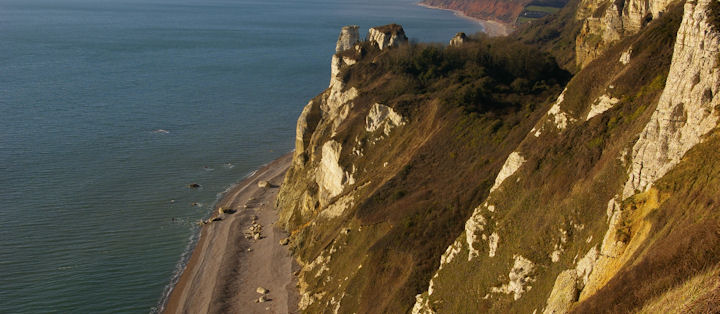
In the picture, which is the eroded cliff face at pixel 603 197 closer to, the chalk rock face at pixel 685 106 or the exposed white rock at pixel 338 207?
the chalk rock face at pixel 685 106

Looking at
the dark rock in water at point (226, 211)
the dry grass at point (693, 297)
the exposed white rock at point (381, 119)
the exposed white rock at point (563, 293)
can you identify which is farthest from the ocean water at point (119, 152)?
the dry grass at point (693, 297)

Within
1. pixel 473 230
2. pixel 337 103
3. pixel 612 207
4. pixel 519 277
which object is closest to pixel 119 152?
pixel 337 103

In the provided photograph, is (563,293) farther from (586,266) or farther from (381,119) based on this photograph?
(381,119)

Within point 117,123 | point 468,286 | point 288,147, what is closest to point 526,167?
point 468,286

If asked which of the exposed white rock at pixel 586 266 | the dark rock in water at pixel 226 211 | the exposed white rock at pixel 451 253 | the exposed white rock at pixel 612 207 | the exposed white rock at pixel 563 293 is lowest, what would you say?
the dark rock in water at pixel 226 211

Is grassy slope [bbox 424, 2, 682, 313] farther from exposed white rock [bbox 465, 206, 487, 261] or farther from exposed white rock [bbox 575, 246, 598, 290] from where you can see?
exposed white rock [bbox 575, 246, 598, 290]

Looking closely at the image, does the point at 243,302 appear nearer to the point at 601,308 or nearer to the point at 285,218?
the point at 285,218
